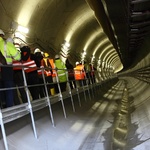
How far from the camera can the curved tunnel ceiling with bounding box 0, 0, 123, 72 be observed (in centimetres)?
1201

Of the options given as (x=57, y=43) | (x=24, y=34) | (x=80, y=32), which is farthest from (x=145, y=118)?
(x=80, y=32)

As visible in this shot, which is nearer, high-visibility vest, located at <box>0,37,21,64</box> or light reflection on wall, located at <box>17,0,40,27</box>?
high-visibility vest, located at <box>0,37,21,64</box>

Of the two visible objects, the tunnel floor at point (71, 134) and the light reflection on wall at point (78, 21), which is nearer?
the tunnel floor at point (71, 134)

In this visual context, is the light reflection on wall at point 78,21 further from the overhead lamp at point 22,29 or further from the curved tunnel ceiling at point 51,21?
the overhead lamp at point 22,29

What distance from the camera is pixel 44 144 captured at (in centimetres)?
643

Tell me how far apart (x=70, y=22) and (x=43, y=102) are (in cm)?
1127

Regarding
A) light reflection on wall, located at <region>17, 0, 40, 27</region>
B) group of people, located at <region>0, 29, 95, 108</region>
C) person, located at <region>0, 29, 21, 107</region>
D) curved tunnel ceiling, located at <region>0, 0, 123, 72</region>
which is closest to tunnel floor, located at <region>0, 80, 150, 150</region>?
person, located at <region>0, 29, 21, 107</region>

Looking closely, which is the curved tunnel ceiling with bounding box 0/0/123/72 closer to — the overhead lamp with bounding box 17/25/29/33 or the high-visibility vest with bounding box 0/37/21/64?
the overhead lamp with bounding box 17/25/29/33

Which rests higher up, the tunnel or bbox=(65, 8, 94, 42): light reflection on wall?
bbox=(65, 8, 94, 42): light reflection on wall

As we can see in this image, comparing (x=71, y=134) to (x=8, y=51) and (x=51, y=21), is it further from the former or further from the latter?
(x=51, y=21)

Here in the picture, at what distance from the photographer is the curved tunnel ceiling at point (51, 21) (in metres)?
12.0

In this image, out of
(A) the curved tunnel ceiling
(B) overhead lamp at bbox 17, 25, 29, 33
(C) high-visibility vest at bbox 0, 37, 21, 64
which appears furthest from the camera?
(B) overhead lamp at bbox 17, 25, 29, 33

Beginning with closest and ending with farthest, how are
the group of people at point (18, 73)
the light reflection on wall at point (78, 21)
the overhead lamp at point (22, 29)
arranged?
the group of people at point (18, 73) < the overhead lamp at point (22, 29) < the light reflection on wall at point (78, 21)

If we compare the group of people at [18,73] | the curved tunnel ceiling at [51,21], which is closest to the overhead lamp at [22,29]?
the curved tunnel ceiling at [51,21]
